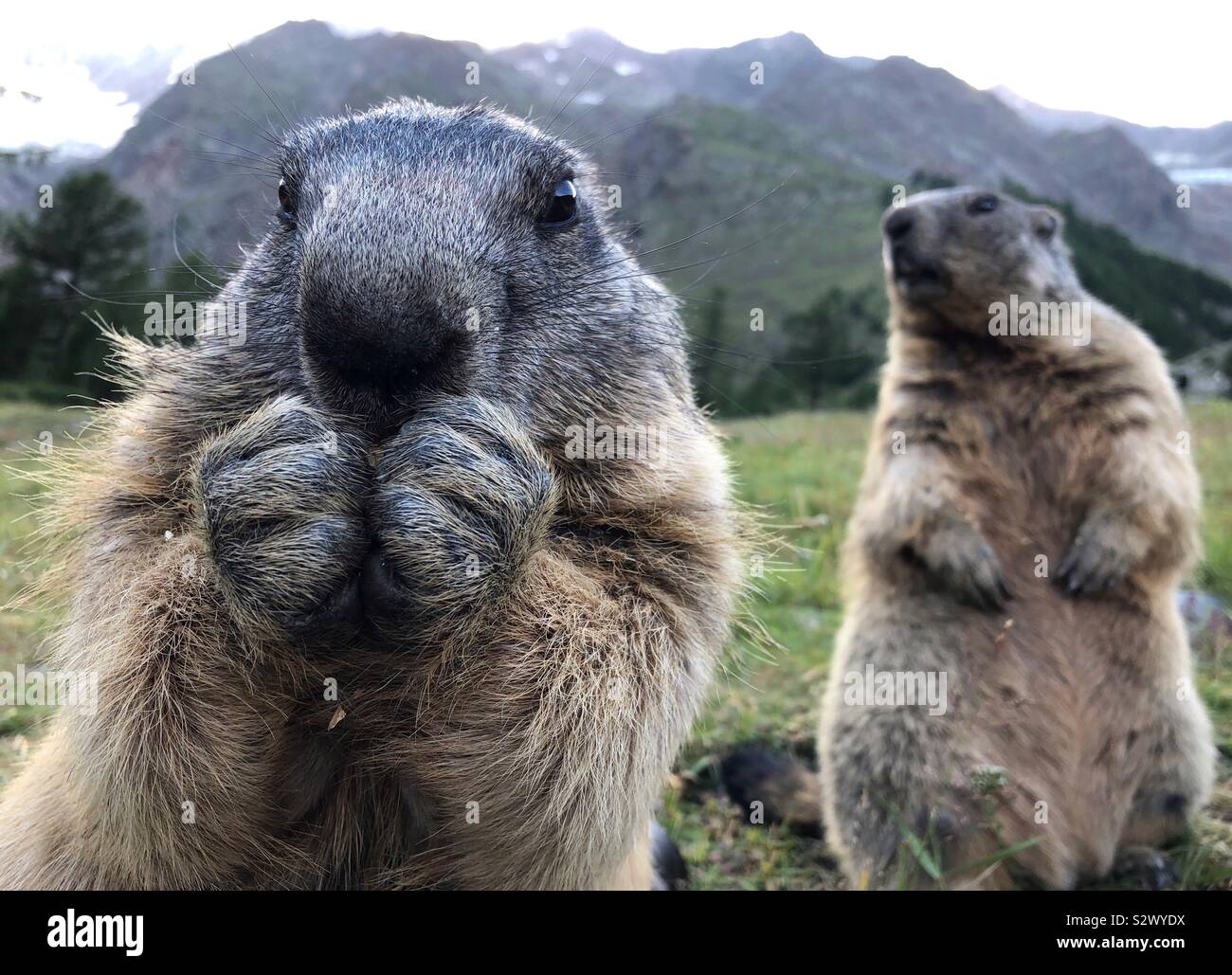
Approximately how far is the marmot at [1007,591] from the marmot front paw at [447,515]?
2.02 metres

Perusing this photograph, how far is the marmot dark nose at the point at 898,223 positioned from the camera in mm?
4254

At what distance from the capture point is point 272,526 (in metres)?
1.79

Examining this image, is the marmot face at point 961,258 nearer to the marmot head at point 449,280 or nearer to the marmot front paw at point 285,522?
the marmot head at point 449,280

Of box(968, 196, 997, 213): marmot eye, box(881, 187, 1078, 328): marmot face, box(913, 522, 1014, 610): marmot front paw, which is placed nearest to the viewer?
box(913, 522, 1014, 610): marmot front paw

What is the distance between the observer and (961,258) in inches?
167

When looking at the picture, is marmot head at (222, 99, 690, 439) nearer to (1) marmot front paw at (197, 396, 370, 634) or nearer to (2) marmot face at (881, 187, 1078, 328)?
(1) marmot front paw at (197, 396, 370, 634)

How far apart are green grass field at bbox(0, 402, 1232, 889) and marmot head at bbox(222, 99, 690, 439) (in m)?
0.79

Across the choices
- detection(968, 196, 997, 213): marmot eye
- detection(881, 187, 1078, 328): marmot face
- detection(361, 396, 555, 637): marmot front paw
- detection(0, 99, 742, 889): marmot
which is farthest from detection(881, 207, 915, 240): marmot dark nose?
detection(361, 396, 555, 637): marmot front paw

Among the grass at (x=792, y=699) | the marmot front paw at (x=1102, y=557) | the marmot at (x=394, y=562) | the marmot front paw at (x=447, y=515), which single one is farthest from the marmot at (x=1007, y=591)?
the marmot front paw at (x=447, y=515)

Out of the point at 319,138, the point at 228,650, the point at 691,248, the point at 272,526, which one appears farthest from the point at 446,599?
the point at 691,248

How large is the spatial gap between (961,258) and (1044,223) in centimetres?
76

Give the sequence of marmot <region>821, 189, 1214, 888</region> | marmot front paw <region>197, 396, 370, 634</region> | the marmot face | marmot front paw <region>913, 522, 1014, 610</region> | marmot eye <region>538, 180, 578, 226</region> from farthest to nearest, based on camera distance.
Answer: the marmot face, marmot front paw <region>913, 522, 1014, 610</region>, marmot <region>821, 189, 1214, 888</region>, marmot eye <region>538, 180, 578, 226</region>, marmot front paw <region>197, 396, 370, 634</region>

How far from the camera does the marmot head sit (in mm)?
1839

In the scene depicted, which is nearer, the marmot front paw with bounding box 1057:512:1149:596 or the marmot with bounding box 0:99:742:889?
the marmot with bounding box 0:99:742:889
